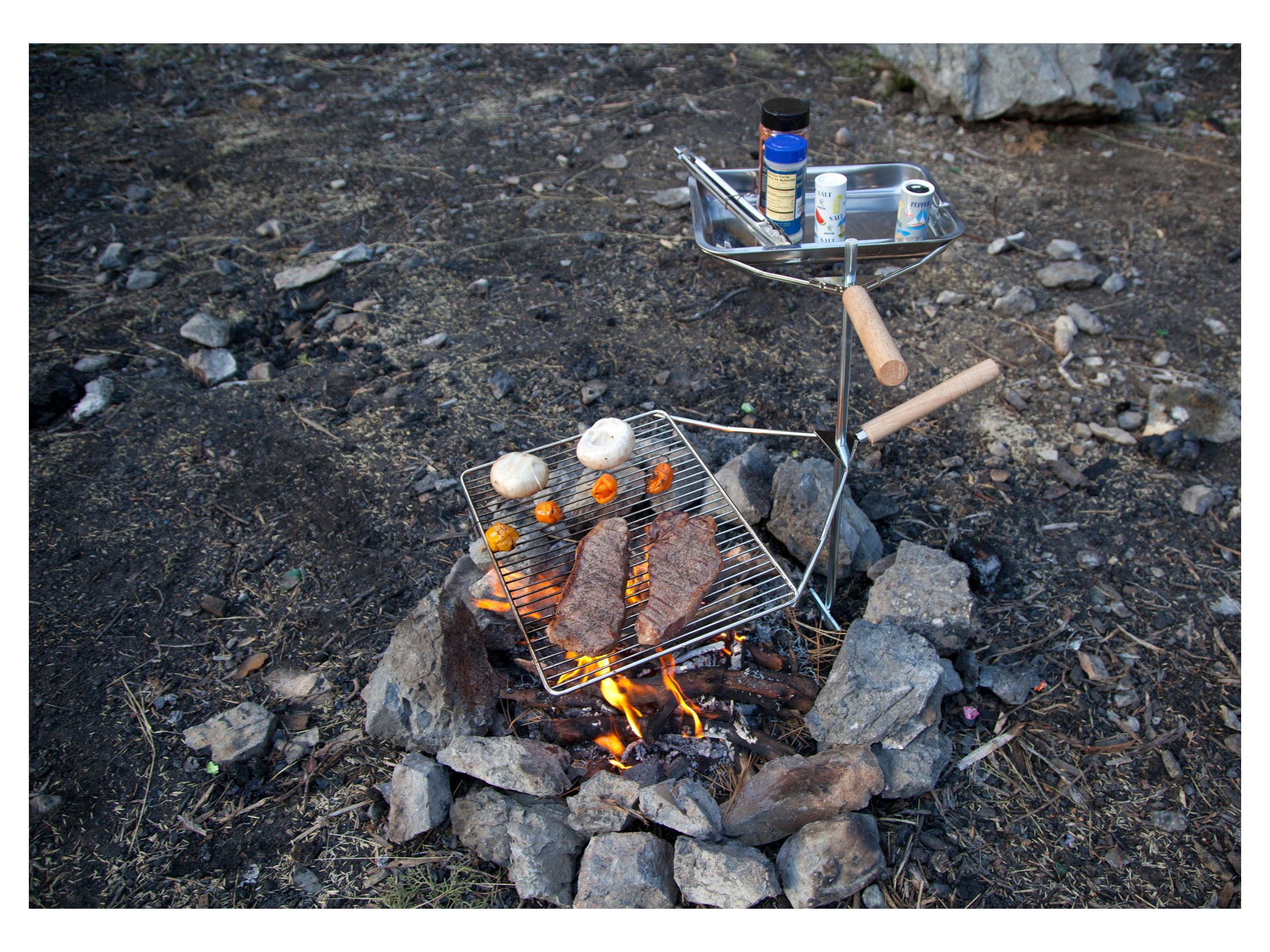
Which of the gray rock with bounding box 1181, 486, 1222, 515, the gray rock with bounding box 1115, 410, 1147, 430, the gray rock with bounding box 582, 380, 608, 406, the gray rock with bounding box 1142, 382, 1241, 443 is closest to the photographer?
the gray rock with bounding box 1181, 486, 1222, 515

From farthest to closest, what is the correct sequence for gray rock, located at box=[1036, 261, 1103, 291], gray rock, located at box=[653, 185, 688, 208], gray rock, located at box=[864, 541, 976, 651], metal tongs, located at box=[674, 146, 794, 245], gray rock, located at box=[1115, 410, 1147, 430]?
1. gray rock, located at box=[653, 185, 688, 208]
2. gray rock, located at box=[1036, 261, 1103, 291]
3. gray rock, located at box=[1115, 410, 1147, 430]
4. gray rock, located at box=[864, 541, 976, 651]
5. metal tongs, located at box=[674, 146, 794, 245]

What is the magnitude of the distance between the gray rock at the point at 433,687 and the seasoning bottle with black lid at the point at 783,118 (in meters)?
1.97

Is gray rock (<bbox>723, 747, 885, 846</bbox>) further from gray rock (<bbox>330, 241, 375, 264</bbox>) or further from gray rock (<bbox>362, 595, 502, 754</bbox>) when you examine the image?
gray rock (<bbox>330, 241, 375, 264</bbox>)

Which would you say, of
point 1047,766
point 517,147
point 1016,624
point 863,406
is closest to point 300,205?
point 517,147

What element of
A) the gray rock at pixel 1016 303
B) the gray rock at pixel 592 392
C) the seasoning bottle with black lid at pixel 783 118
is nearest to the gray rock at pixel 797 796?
the seasoning bottle with black lid at pixel 783 118

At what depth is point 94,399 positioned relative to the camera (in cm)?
420

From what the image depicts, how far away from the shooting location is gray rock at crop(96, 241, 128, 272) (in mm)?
5105

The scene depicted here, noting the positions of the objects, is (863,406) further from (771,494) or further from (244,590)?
(244,590)

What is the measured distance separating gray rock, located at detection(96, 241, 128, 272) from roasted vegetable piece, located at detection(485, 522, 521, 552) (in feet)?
12.5

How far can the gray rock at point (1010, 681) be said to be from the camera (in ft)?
9.83

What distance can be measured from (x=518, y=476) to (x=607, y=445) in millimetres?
352

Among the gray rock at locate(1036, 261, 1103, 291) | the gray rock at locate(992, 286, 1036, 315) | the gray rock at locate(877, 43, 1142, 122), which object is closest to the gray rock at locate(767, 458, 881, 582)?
the gray rock at locate(992, 286, 1036, 315)

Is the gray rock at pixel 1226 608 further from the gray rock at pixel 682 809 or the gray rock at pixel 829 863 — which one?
the gray rock at pixel 682 809

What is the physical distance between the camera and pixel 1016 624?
3.27 m
